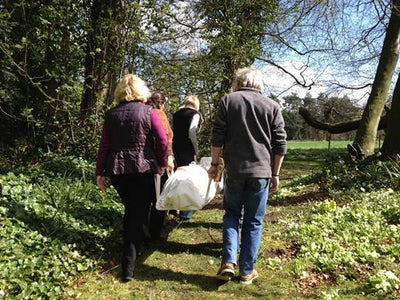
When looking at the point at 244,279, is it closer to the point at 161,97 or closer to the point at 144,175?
the point at 144,175

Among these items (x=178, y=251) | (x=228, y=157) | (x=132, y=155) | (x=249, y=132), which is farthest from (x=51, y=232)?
(x=249, y=132)

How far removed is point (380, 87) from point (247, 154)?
7397 mm

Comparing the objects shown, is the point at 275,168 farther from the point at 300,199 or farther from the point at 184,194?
the point at 300,199

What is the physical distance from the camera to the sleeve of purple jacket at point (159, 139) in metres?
3.95

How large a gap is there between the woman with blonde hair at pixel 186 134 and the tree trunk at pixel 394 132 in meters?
4.11

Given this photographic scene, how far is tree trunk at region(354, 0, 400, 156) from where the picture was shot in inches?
372

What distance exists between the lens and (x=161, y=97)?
5.52m

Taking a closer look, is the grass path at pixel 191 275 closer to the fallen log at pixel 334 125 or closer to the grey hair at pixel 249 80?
the grey hair at pixel 249 80

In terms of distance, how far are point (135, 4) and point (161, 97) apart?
9.85 feet

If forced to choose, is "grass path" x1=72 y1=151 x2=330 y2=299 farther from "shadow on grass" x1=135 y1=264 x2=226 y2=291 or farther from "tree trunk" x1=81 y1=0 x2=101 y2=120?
"tree trunk" x1=81 y1=0 x2=101 y2=120

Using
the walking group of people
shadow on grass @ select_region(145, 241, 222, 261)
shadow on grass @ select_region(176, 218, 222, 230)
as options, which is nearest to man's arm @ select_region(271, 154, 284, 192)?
the walking group of people

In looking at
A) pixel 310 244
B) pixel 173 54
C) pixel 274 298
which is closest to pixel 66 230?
pixel 274 298

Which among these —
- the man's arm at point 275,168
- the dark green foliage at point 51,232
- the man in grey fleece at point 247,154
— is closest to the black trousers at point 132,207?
the dark green foliage at point 51,232

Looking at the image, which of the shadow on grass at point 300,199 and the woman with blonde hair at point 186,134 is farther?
the shadow on grass at point 300,199
